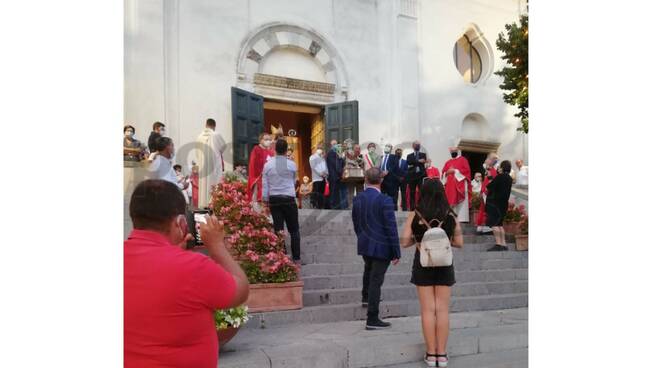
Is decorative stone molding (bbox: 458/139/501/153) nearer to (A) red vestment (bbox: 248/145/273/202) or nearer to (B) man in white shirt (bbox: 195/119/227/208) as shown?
(B) man in white shirt (bbox: 195/119/227/208)

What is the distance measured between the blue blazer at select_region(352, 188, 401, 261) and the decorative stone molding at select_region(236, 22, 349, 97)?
568 centimetres

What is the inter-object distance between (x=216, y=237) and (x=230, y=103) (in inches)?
304

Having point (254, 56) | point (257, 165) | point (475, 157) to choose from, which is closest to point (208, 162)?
point (257, 165)

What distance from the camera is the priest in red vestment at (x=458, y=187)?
749 cm

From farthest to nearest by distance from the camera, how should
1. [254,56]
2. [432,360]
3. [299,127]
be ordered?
[299,127], [254,56], [432,360]

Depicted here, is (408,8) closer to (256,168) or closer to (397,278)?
(256,168)

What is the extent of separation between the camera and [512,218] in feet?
24.5

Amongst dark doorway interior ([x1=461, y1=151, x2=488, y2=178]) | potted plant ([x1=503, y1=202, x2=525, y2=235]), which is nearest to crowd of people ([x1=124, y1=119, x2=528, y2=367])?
potted plant ([x1=503, y1=202, x2=525, y2=235])

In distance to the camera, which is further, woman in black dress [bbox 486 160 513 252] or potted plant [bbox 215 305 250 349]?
woman in black dress [bbox 486 160 513 252]

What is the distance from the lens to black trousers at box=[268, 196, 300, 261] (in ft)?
16.0

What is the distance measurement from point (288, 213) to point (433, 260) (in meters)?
1.97

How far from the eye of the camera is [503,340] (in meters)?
4.01

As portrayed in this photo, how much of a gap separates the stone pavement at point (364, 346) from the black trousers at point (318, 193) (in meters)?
4.18

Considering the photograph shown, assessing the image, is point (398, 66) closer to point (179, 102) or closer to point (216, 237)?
point (179, 102)
